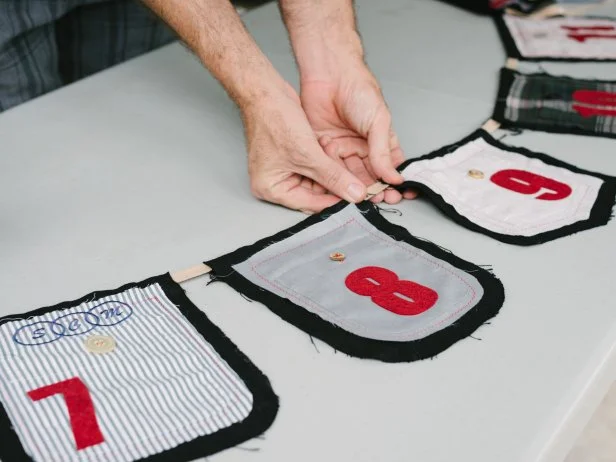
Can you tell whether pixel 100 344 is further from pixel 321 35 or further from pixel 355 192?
pixel 321 35

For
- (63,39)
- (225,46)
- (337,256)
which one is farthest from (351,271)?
(63,39)

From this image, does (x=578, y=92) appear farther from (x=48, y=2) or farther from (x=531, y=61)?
(x=48, y=2)

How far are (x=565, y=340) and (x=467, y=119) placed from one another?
1.87 feet

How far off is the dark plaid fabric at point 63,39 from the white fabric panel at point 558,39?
715mm

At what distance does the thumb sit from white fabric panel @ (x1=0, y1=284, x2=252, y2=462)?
11.6 inches

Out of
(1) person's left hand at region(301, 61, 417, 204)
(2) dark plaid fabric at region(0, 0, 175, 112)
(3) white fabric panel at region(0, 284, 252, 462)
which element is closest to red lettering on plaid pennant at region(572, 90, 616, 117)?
(1) person's left hand at region(301, 61, 417, 204)

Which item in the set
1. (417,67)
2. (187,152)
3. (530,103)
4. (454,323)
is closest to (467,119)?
(530,103)

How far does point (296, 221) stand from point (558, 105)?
20.9 inches

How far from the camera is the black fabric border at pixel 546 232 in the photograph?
0.94 meters

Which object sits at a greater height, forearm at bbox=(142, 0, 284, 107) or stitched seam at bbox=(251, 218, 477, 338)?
forearm at bbox=(142, 0, 284, 107)

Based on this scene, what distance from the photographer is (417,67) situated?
4.81 feet

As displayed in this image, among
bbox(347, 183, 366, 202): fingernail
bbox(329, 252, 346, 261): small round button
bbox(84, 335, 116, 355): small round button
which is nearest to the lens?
bbox(84, 335, 116, 355): small round button

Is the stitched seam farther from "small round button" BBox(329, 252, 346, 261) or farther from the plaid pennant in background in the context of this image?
the plaid pennant in background

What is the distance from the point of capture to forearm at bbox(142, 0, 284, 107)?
1071 mm
